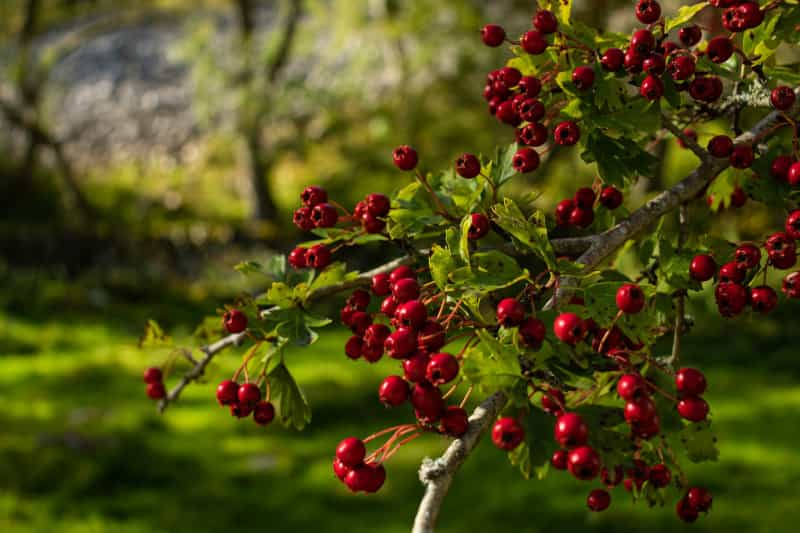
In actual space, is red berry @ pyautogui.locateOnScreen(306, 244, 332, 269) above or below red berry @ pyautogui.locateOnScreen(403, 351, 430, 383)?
above

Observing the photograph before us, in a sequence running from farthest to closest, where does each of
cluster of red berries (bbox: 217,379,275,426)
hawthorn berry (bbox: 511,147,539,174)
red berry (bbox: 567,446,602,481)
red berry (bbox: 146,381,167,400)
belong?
red berry (bbox: 146,381,167,400)
cluster of red berries (bbox: 217,379,275,426)
hawthorn berry (bbox: 511,147,539,174)
red berry (bbox: 567,446,602,481)

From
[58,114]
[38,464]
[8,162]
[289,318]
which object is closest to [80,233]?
[8,162]

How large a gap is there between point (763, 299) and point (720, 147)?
1.16 ft

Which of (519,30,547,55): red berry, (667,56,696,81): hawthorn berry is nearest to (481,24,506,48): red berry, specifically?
(519,30,547,55): red berry

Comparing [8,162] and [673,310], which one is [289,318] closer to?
[673,310]

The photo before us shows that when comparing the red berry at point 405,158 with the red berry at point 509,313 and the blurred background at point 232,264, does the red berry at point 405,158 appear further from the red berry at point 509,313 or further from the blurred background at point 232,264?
the blurred background at point 232,264

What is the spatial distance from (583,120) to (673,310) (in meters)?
0.44

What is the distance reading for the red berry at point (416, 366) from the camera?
152 centimetres

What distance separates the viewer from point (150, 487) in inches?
260

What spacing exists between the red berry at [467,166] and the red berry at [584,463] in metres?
0.65

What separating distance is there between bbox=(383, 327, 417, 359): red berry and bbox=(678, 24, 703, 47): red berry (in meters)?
0.91

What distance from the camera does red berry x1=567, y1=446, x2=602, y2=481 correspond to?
4.47 ft

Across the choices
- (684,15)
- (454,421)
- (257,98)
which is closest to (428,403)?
(454,421)

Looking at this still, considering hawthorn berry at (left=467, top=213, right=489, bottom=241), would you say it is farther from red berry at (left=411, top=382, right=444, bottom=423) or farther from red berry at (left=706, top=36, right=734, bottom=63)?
red berry at (left=706, top=36, right=734, bottom=63)
